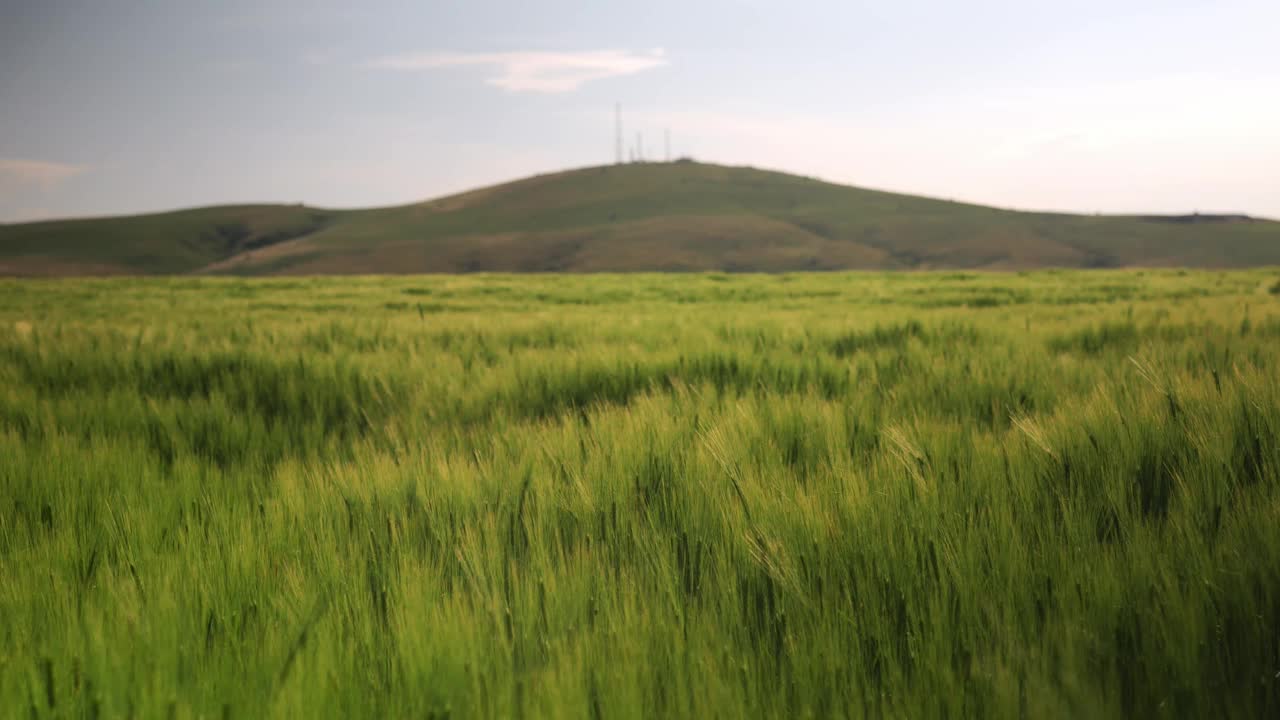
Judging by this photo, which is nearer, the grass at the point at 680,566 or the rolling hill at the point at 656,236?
the grass at the point at 680,566

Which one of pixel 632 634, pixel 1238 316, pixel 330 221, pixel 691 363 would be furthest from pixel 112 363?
pixel 330 221

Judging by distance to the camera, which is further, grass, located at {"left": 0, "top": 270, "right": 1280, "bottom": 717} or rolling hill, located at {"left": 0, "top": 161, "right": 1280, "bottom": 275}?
rolling hill, located at {"left": 0, "top": 161, "right": 1280, "bottom": 275}

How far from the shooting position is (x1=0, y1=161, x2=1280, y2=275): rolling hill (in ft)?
244

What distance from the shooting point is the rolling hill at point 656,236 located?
74.2 m

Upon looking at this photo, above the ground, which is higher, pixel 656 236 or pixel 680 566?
pixel 656 236

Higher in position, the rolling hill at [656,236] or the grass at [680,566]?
the rolling hill at [656,236]

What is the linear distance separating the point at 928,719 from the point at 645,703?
1.14ft

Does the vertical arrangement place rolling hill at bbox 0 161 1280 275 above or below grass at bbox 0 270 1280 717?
above

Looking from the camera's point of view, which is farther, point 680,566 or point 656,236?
point 656,236

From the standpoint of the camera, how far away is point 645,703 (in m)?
0.92

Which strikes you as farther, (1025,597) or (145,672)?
(1025,597)

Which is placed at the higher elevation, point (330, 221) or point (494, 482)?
point (330, 221)

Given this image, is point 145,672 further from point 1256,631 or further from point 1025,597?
point 1256,631

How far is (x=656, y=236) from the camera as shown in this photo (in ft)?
261
